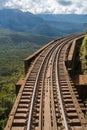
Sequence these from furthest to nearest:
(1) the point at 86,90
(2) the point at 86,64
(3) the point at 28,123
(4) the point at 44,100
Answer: (2) the point at 86,64
(1) the point at 86,90
(4) the point at 44,100
(3) the point at 28,123

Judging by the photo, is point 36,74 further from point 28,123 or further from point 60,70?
point 28,123

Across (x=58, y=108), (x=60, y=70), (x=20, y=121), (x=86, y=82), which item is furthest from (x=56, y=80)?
(x=20, y=121)

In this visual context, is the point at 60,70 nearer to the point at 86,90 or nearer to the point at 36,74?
the point at 36,74

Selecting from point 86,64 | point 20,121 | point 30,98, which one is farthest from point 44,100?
point 86,64

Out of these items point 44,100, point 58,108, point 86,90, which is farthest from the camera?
point 86,90

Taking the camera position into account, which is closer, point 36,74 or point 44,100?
point 44,100

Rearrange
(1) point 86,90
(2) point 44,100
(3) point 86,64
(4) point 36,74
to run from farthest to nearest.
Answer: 1. (3) point 86,64
2. (4) point 36,74
3. (1) point 86,90
4. (2) point 44,100

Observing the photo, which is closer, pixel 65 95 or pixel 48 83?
pixel 65 95

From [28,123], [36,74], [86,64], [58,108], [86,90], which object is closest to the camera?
[28,123]
